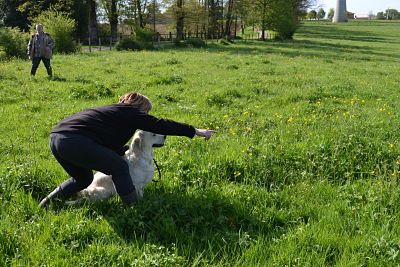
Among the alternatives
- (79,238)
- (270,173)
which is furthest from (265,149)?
(79,238)

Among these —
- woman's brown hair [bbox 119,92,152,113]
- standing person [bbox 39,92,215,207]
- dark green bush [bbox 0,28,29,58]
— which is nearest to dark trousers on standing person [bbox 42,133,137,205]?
standing person [bbox 39,92,215,207]

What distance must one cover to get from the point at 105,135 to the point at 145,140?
0.58m

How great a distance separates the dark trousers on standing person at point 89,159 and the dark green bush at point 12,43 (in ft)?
80.1

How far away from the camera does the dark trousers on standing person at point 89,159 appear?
183 inches

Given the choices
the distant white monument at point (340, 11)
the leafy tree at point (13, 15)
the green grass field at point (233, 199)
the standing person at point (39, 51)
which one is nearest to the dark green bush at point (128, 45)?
the leafy tree at point (13, 15)

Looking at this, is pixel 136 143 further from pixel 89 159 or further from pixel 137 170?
pixel 89 159

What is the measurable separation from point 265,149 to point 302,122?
2.48m

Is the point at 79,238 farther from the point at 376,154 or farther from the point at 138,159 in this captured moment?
the point at 376,154

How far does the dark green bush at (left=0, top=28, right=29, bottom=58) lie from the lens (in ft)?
87.5

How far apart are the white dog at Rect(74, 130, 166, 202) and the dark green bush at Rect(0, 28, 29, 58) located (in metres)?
24.3

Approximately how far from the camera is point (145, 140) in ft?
17.3

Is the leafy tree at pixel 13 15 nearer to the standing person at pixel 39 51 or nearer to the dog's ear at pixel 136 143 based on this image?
the standing person at pixel 39 51

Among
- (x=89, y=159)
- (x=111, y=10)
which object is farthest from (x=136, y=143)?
(x=111, y=10)

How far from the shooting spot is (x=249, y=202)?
17.2 ft
